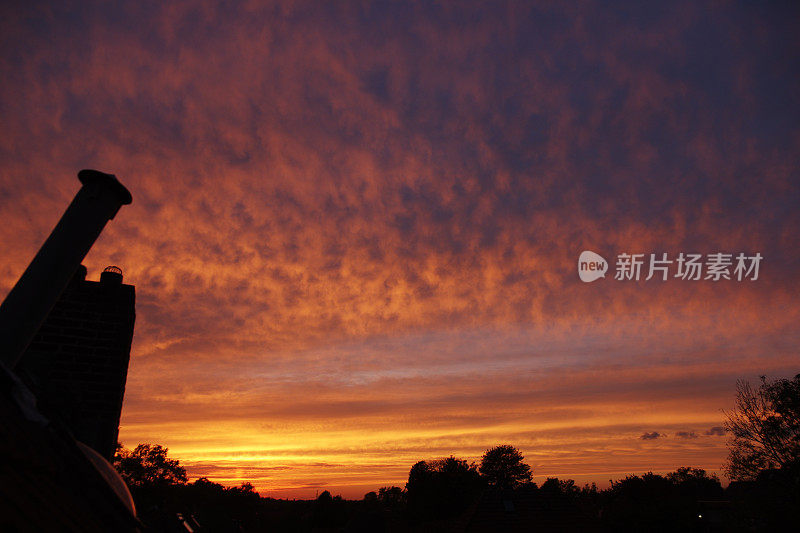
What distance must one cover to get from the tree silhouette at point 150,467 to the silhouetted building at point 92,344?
173 feet

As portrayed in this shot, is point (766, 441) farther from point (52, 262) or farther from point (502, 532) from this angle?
point (52, 262)

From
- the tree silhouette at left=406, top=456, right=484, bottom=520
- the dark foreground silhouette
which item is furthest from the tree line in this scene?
the tree silhouette at left=406, top=456, right=484, bottom=520

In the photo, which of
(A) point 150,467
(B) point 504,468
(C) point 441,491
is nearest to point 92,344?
(A) point 150,467

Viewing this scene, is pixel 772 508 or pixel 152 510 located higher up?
pixel 772 508

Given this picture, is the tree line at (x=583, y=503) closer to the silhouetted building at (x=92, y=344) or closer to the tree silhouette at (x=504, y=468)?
the silhouetted building at (x=92, y=344)

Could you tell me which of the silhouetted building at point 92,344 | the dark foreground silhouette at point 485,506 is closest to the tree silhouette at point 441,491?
the dark foreground silhouette at point 485,506

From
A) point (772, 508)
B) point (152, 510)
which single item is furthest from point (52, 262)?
point (772, 508)

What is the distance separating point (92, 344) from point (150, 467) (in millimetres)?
61710

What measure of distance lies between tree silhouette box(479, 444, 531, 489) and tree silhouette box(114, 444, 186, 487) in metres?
62.8

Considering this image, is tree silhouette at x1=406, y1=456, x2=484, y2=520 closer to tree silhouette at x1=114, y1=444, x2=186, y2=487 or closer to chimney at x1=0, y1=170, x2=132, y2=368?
tree silhouette at x1=114, y1=444, x2=186, y2=487

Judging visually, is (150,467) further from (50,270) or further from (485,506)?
(50,270)

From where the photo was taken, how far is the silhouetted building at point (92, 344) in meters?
7.66

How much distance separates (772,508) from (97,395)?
38.7 m

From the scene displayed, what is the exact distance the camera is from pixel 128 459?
5384 cm
